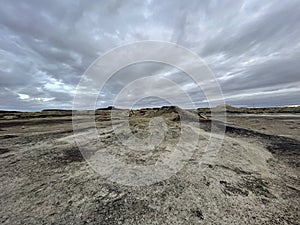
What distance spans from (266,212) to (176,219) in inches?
102

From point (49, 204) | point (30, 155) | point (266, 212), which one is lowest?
point (266, 212)

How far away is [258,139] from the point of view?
12.6 metres

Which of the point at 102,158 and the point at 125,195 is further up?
the point at 102,158

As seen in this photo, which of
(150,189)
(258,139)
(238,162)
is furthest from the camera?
(258,139)

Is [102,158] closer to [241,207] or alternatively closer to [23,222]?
[23,222]

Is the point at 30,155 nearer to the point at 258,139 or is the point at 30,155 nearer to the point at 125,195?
the point at 125,195

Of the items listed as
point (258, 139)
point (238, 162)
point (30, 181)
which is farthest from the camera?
point (258, 139)

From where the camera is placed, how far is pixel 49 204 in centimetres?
516

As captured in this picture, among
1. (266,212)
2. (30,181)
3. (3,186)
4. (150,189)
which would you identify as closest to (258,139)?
(266,212)

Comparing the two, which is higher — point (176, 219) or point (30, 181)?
point (30, 181)

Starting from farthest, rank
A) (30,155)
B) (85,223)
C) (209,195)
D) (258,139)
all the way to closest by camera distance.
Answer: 1. (258,139)
2. (30,155)
3. (209,195)
4. (85,223)

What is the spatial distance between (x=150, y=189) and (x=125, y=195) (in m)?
0.86

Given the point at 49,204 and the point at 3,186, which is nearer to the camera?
the point at 49,204

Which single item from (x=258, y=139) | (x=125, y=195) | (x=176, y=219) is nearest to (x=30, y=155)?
(x=125, y=195)
